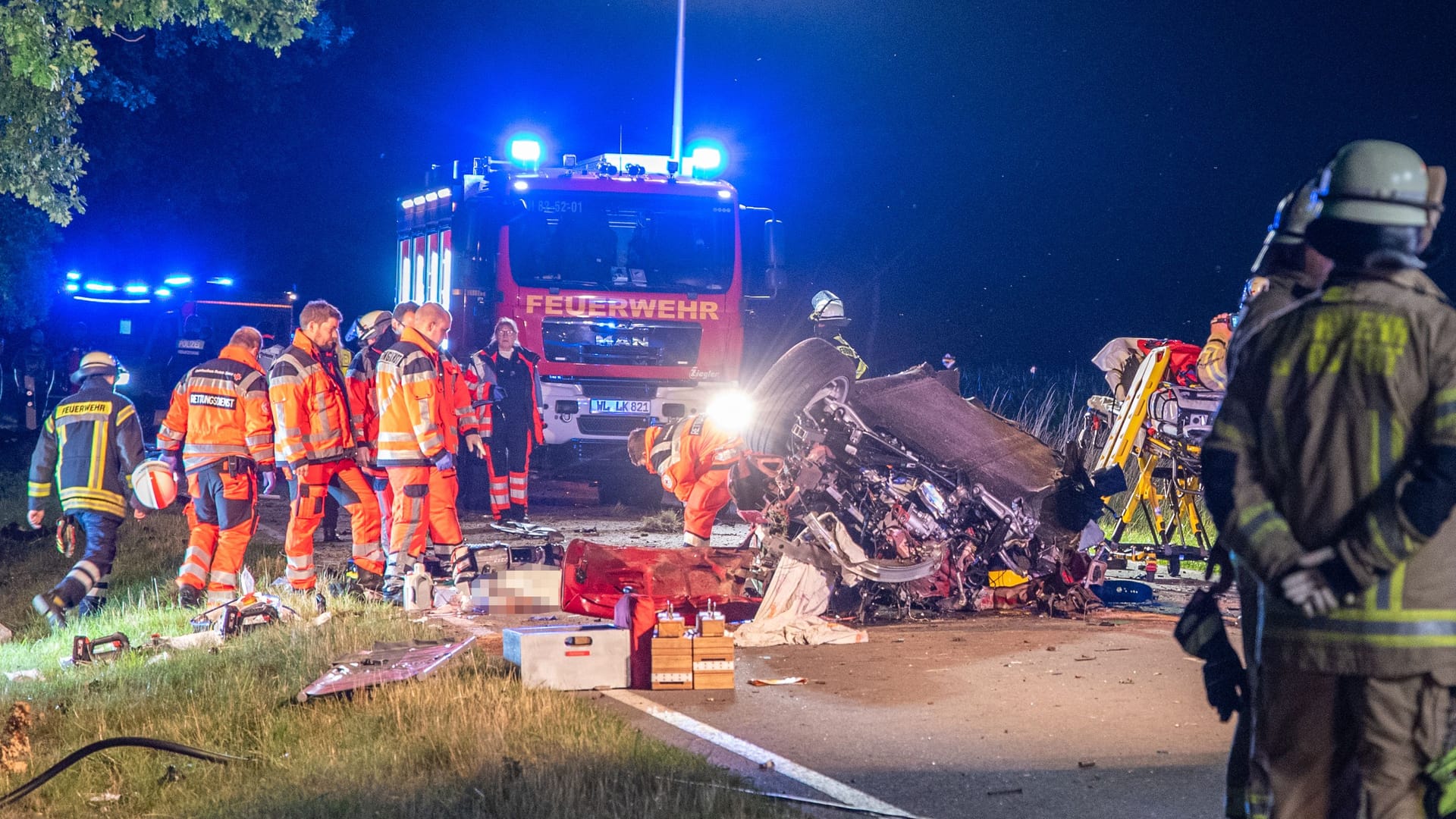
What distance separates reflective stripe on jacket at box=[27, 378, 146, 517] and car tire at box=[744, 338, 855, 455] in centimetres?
419

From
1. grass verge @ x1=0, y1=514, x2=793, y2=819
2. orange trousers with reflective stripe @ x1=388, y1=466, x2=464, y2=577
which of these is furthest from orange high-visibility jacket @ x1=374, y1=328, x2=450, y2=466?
grass verge @ x1=0, y1=514, x2=793, y2=819

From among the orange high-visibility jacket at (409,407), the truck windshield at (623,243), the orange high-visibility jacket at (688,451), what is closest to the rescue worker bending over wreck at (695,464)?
the orange high-visibility jacket at (688,451)

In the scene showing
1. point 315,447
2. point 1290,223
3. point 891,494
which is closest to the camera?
point 1290,223

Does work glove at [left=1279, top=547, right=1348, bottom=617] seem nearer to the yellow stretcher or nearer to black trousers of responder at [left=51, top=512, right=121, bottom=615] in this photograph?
the yellow stretcher

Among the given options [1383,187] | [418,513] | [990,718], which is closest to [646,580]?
[418,513]

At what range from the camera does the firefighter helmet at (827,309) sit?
11352 mm

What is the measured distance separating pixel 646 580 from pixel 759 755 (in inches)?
110

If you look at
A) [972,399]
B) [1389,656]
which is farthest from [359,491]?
[1389,656]

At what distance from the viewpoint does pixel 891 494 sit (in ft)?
27.3

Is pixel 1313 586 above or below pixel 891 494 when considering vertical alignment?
above

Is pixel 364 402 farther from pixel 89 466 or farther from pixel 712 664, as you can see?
pixel 712 664

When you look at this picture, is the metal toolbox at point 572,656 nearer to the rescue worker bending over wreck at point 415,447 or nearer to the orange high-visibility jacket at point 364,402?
the rescue worker bending over wreck at point 415,447

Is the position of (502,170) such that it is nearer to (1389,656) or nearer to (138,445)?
(138,445)

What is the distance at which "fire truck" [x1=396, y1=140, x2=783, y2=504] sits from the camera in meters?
14.2
